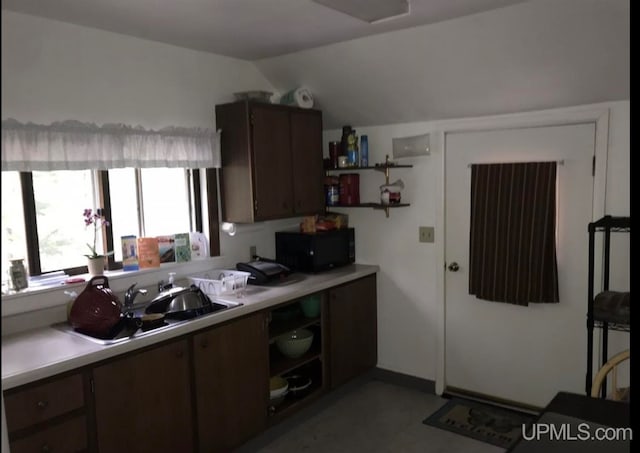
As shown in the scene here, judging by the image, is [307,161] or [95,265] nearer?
[95,265]

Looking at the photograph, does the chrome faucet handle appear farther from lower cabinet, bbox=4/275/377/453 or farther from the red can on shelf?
the red can on shelf

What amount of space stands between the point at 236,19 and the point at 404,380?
2.59 meters

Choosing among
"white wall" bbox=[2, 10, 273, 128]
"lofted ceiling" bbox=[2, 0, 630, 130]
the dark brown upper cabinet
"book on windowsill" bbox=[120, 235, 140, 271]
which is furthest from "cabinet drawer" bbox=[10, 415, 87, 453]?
"lofted ceiling" bbox=[2, 0, 630, 130]

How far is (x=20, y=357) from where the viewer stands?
1.93 metres

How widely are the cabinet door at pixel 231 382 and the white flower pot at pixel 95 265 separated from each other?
0.63 m

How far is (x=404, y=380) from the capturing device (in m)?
3.68

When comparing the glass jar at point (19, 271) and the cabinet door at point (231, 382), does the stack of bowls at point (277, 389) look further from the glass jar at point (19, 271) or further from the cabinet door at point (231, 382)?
the glass jar at point (19, 271)

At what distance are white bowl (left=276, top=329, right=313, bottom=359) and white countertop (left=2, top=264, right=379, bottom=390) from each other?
0.97 ft

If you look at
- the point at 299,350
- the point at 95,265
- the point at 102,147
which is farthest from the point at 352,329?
the point at 102,147

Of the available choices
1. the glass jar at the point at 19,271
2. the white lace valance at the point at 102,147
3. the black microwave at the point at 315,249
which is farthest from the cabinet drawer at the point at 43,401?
the black microwave at the point at 315,249

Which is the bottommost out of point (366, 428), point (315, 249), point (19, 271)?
point (366, 428)

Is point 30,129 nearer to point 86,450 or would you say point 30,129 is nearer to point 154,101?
point 154,101

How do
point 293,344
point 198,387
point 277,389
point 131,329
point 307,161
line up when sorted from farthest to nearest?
point 307,161 < point 293,344 < point 277,389 < point 198,387 < point 131,329

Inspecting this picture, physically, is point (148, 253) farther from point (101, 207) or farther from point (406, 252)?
point (406, 252)
